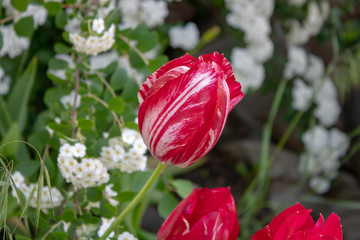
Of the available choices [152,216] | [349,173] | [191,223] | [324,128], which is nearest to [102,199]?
[191,223]

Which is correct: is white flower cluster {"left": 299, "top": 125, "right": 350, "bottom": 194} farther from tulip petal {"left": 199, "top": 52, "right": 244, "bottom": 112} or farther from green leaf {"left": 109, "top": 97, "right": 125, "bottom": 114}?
tulip petal {"left": 199, "top": 52, "right": 244, "bottom": 112}

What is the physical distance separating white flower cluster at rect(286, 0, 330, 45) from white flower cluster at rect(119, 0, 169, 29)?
0.79 metres

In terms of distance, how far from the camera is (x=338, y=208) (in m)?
1.93

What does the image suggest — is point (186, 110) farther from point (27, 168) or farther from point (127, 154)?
point (27, 168)

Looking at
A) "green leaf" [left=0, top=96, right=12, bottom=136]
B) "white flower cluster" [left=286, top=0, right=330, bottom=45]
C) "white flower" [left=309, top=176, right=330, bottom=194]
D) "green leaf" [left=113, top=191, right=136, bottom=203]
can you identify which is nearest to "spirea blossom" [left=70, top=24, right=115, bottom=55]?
"green leaf" [left=113, top=191, right=136, bottom=203]

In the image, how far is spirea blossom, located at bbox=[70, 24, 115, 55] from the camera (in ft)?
1.96

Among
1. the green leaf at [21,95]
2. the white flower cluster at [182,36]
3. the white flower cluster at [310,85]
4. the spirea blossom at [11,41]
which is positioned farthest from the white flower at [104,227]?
the white flower cluster at [310,85]

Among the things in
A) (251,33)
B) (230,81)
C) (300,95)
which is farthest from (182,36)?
(230,81)

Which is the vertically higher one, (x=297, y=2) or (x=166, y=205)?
(x=166, y=205)

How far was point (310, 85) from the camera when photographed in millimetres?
1942

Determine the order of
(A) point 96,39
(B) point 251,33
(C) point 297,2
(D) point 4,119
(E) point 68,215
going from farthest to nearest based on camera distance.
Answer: (C) point 297,2
(B) point 251,33
(D) point 4,119
(A) point 96,39
(E) point 68,215

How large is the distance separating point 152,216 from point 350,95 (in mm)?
1251


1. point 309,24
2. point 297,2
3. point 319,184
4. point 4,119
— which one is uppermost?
point 4,119

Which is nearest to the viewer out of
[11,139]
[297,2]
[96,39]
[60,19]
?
[96,39]
